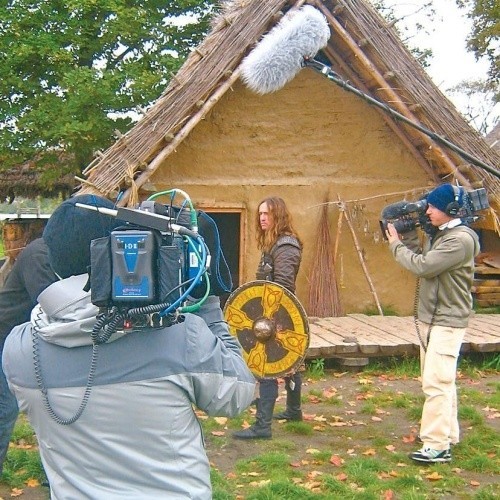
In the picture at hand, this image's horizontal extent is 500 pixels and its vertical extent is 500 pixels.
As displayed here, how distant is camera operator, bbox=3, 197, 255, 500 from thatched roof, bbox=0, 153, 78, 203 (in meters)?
12.1

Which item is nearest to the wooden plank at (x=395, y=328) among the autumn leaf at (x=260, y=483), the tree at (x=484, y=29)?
the autumn leaf at (x=260, y=483)

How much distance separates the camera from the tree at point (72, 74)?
504 inches

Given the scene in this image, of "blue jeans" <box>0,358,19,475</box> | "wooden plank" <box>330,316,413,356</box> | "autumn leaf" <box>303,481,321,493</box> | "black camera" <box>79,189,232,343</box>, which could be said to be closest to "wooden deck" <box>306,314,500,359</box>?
"wooden plank" <box>330,316,413,356</box>

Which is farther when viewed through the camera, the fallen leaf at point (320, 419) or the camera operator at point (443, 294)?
the fallen leaf at point (320, 419)

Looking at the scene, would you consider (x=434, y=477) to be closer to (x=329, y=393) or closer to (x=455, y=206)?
(x=455, y=206)

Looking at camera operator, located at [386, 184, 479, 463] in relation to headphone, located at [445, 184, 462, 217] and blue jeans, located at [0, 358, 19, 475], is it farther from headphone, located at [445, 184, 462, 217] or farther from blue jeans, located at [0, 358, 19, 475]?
blue jeans, located at [0, 358, 19, 475]

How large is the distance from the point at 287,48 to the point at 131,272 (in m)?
4.86

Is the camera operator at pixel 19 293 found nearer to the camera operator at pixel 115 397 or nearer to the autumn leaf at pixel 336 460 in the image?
the camera operator at pixel 115 397

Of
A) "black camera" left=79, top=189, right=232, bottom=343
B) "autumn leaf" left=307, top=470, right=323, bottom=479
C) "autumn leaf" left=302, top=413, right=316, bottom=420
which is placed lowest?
"autumn leaf" left=307, top=470, right=323, bottom=479

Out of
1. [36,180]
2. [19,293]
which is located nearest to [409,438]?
[19,293]

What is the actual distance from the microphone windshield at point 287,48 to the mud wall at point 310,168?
1.26 m

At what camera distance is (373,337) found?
26.8ft

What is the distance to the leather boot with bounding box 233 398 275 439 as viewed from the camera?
5652mm

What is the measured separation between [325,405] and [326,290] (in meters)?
2.54
